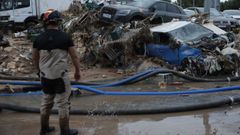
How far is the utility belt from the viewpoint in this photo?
6363 millimetres

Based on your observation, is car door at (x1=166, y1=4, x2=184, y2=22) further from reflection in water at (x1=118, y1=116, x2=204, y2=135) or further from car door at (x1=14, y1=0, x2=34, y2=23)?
reflection in water at (x1=118, y1=116, x2=204, y2=135)

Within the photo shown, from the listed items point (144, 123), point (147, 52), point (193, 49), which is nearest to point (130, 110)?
point (144, 123)

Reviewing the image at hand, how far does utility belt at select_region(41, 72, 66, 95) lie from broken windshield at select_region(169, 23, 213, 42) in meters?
7.63

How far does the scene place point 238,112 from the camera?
8.11 m

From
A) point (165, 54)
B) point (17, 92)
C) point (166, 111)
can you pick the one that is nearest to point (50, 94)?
point (166, 111)

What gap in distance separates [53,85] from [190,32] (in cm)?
838

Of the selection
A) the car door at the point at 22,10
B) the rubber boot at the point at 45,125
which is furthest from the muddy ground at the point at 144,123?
the car door at the point at 22,10

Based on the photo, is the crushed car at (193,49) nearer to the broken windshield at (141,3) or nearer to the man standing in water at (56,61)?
the broken windshield at (141,3)

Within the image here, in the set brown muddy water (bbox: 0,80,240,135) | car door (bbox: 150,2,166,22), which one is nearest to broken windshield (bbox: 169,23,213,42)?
car door (bbox: 150,2,166,22)

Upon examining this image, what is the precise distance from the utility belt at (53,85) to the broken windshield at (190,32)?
25.0ft

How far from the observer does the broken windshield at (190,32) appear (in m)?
13.7

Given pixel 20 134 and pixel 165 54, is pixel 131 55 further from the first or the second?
pixel 20 134

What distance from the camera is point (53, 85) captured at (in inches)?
254

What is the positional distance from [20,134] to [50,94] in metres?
0.88
